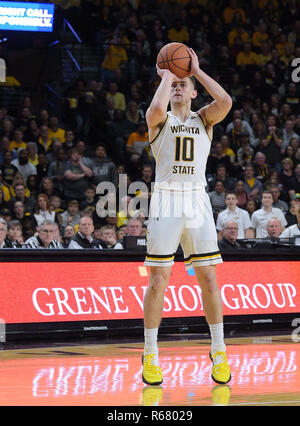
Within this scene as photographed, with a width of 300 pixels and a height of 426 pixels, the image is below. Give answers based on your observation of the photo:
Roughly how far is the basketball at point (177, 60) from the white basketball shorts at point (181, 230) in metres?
0.99

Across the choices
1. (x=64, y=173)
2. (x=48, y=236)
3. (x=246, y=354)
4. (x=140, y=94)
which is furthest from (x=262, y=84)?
(x=246, y=354)

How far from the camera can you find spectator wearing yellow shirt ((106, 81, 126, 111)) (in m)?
18.0

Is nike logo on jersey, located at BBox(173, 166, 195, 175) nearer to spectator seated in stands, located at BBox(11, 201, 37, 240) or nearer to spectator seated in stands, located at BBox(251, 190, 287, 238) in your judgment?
spectator seated in stands, located at BBox(11, 201, 37, 240)

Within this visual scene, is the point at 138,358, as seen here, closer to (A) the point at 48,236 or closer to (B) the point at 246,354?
(B) the point at 246,354

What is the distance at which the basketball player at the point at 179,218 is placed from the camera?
659 cm

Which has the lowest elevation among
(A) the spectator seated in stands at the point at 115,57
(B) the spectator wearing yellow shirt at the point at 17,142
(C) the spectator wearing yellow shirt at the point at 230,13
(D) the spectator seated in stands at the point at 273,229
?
(D) the spectator seated in stands at the point at 273,229

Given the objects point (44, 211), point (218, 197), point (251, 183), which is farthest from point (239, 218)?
point (44, 211)

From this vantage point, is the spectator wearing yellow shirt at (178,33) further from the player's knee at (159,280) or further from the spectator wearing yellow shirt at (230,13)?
the player's knee at (159,280)

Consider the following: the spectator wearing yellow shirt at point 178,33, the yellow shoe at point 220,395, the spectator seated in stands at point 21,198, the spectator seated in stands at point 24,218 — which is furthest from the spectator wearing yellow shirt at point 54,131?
the yellow shoe at point 220,395

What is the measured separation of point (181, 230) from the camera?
21.8ft

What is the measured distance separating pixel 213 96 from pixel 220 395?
2.41 meters

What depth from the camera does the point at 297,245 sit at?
11766mm

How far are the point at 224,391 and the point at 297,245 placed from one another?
592cm
